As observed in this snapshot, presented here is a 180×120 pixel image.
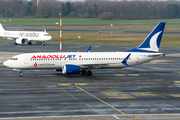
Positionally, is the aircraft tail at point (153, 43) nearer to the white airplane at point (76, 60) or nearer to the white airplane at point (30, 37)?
the white airplane at point (76, 60)

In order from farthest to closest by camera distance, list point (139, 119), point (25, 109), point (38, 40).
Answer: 1. point (38, 40)
2. point (25, 109)
3. point (139, 119)

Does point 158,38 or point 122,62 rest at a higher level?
point 158,38

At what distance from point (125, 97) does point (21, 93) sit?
39.7ft

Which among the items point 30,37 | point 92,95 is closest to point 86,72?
point 92,95

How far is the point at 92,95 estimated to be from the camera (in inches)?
1304

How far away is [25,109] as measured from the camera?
2747cm

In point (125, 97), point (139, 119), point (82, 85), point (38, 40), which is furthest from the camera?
point (38, 40)

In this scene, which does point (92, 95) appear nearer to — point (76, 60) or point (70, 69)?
point (70, 69)

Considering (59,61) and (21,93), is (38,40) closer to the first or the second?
(59,61)

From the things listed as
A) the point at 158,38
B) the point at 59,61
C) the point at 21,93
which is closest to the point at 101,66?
the point at 59,61

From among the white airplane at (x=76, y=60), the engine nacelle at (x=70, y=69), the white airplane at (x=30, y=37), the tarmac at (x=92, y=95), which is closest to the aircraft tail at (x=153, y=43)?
the white airplane at (x=76, y=60)

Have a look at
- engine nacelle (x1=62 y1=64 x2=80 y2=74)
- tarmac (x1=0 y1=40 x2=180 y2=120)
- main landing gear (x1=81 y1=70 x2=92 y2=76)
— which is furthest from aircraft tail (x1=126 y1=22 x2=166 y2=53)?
engine nacelle (x1=62 y1=64 x2=80 y2=74)

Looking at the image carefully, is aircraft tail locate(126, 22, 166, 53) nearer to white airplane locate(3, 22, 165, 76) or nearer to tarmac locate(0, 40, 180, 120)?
white airplane locate(3, 22, 165, 76)

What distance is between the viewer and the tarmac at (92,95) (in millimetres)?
26062
